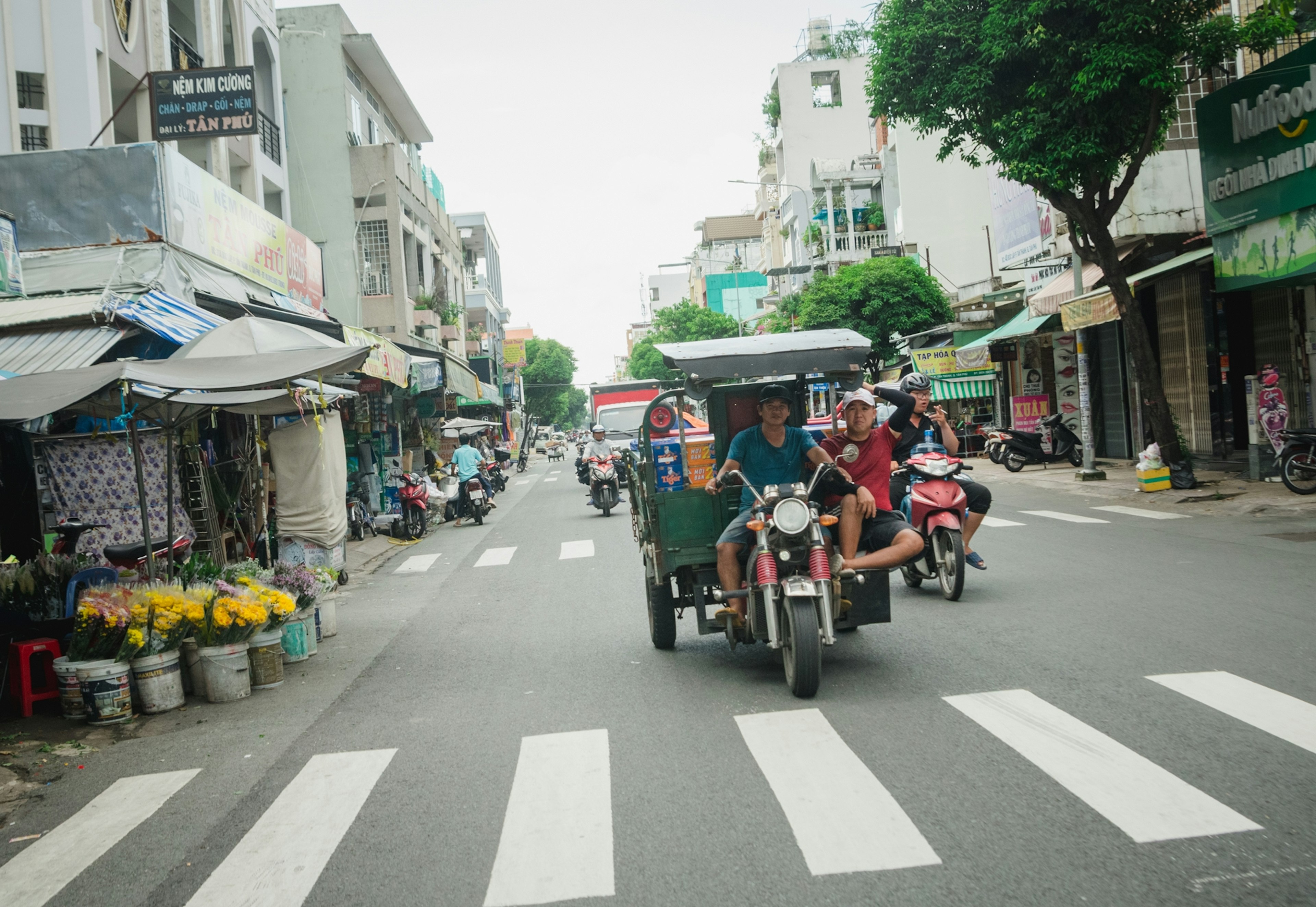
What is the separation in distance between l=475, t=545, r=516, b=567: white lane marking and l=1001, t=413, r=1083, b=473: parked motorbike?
1282cm

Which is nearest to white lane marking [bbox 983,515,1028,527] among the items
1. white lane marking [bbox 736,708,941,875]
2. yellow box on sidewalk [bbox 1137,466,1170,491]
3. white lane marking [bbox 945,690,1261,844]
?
yellow box on sidewalk [bbox 1137,466,1170,491]

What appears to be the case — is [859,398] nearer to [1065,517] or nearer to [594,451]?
[1065,517]

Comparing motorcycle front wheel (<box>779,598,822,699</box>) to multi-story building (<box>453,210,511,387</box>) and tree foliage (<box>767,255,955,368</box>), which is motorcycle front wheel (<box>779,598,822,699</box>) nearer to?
tree foliage (<box>767,255,955,368</box>)

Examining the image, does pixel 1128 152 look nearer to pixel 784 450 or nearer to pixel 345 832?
pixel 784 450

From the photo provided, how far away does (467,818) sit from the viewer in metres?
4.52

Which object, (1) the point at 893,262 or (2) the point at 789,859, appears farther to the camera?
(1) the point at 893,262

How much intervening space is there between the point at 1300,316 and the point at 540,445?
65209mm

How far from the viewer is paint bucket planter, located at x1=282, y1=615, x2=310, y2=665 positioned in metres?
8.41

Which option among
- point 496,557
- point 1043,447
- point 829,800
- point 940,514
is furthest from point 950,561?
point 1043,447

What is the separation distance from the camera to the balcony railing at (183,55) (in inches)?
803

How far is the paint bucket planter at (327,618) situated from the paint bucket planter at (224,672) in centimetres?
205

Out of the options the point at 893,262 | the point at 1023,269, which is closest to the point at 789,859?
the point at 1023,269

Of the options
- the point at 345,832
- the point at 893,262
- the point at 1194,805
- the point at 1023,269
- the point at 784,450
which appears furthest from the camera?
the point at 893,262

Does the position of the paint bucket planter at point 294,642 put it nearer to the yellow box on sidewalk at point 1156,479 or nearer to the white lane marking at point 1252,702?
the white lane marking at point 1252,702
